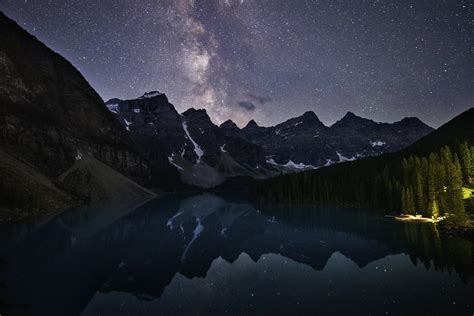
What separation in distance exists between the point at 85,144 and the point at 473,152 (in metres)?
189

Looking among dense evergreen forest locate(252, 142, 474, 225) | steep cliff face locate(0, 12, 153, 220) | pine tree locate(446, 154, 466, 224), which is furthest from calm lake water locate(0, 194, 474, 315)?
steep cliff face locate(0, 12, 153, 220)

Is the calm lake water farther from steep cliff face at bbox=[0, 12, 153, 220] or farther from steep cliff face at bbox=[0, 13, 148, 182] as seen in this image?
steep cliff face at bbox=[0, 13, 148, 182]

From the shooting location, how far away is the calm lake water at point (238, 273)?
23217 millimetres

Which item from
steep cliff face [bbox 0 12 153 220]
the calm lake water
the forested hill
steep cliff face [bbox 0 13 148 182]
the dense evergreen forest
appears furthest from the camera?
steep cliff face [bbox 0 13 148 182]

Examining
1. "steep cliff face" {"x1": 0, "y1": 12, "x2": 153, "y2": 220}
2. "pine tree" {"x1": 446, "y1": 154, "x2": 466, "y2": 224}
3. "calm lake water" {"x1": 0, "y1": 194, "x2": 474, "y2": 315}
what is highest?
"steep cliff face" {"x1": 0, "y1": 12, "x2": 153, "y2": 220}

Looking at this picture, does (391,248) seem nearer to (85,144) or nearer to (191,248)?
(191,248)

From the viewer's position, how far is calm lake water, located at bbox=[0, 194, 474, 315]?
2322 centimetres

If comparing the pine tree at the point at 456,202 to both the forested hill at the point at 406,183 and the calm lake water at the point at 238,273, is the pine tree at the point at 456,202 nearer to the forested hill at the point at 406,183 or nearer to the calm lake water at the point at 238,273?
the forested hill at the point at 406,183

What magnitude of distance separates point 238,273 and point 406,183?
236 ft

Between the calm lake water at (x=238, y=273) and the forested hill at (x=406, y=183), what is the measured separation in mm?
16204

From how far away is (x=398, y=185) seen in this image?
3691 inches

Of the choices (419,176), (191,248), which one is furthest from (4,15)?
(419,176)

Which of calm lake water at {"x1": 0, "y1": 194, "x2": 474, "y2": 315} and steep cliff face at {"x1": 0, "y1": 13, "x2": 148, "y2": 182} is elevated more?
steep cliff face at {"x1": 0, "y1": 13, "x2": 148, "y2": 182}

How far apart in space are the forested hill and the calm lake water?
16.2m
